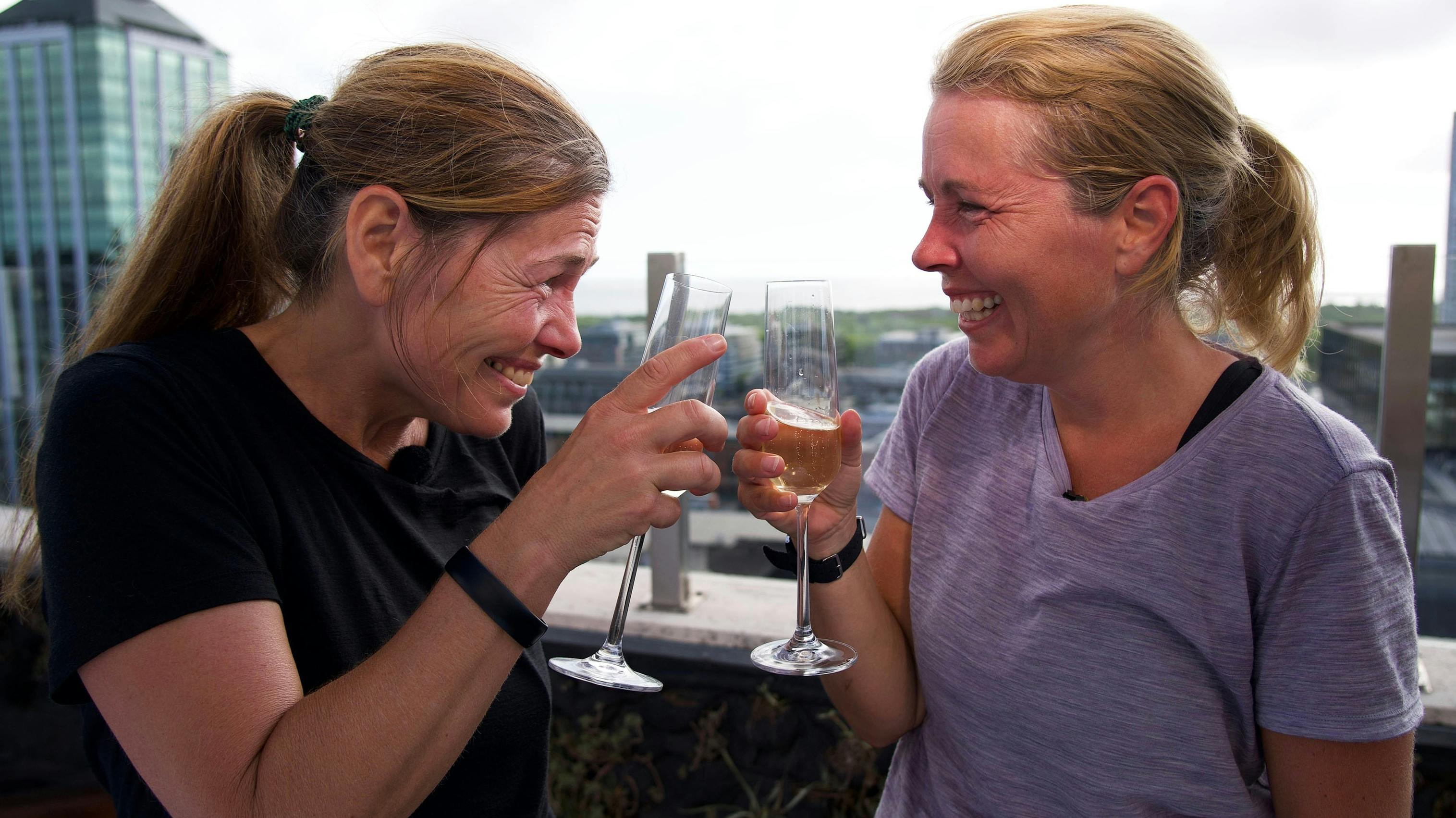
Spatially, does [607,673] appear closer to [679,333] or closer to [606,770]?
[679,333]

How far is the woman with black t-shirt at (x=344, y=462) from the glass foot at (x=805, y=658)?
0.23 m

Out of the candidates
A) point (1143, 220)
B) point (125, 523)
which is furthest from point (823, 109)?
point (125, 523)

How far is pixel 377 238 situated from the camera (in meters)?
1.23

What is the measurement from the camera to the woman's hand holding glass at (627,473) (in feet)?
3.43

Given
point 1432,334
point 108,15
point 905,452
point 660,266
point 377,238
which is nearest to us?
point 377,238

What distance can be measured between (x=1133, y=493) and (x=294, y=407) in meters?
1.19

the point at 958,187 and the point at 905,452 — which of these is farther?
the point at 905,452

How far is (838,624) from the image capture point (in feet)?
4.72

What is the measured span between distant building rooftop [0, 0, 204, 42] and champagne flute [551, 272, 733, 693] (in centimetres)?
5392

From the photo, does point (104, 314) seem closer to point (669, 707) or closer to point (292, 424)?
point (292, 424)

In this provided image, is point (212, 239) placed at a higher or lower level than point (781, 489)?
higher

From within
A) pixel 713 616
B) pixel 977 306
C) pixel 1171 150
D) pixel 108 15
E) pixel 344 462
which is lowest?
pixel 713 616

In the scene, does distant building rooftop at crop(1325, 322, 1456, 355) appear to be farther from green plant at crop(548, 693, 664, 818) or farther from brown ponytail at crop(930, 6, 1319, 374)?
green plant at crop(548, 693, 664, 818)

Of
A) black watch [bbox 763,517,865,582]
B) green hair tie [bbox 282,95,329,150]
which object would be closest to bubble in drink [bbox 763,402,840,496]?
black watch [bbox 763,517,865,582]
